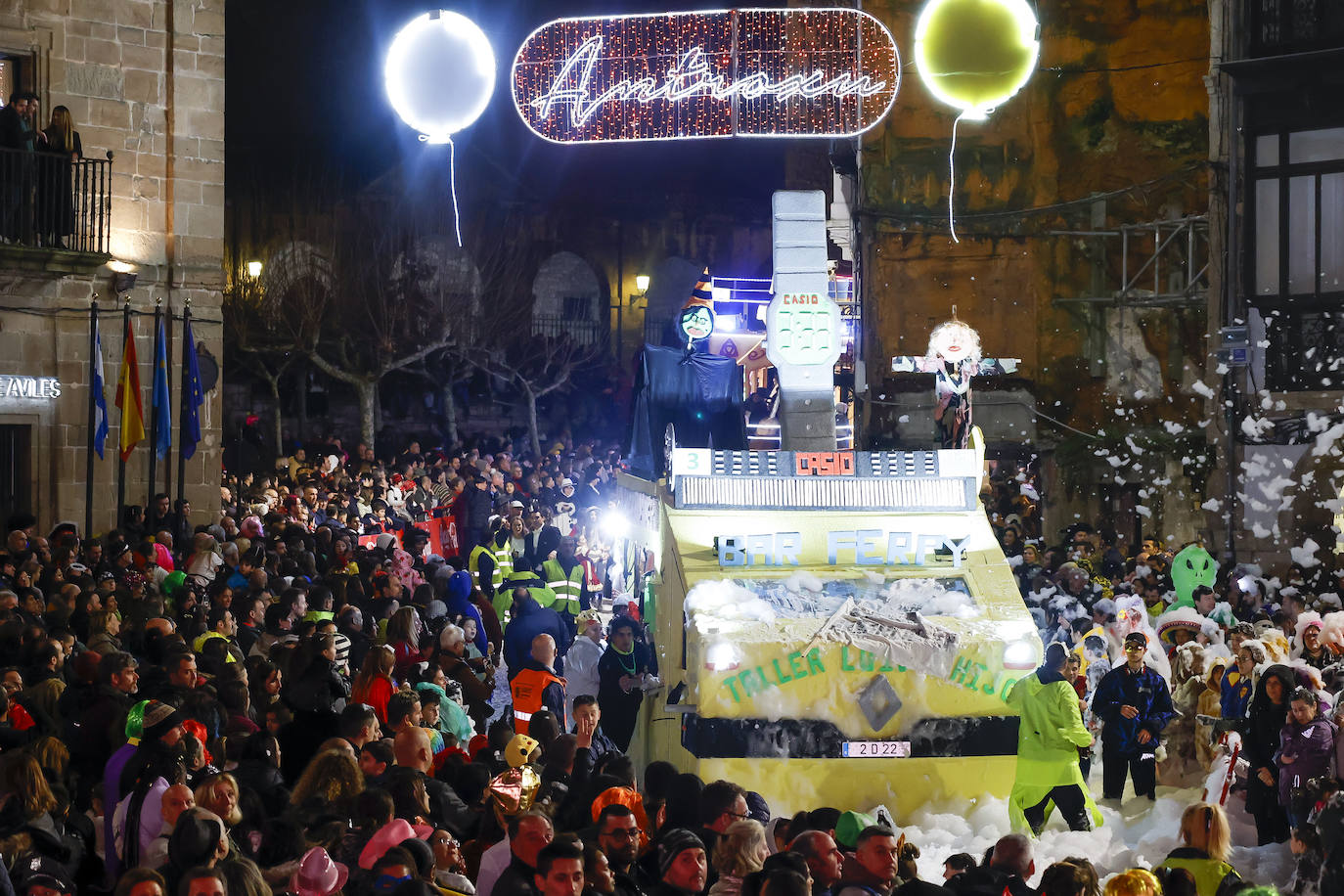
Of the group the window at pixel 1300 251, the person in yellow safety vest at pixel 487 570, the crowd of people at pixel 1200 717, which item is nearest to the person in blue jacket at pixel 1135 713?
the crowd of people at pixel 1200 717

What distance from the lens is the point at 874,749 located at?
33.6ft

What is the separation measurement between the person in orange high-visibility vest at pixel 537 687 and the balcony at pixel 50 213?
10470 millimetres

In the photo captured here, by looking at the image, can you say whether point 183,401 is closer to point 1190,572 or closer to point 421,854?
point 1190,572

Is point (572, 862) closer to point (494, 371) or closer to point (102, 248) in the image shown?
point (102, 248)

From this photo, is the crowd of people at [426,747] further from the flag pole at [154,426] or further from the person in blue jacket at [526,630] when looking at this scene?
the flag pole at [154,426]

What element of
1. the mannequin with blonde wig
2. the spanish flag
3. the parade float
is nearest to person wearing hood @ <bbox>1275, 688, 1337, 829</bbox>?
the parade float

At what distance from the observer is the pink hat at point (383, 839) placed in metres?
6.73

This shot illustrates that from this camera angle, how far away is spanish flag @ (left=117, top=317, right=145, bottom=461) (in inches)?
739

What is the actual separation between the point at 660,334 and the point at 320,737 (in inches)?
1967

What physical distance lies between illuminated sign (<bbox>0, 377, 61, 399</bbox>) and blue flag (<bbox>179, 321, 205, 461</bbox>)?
149 centimetres

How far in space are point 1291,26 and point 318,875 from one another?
19.8 m

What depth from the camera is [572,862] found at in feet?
19.7

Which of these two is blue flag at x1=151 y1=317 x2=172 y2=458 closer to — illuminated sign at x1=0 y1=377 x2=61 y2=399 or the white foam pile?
illuminated sign at x1=0 y1=377 x2=61 y2=399

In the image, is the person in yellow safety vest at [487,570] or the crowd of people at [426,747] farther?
the person in yellow safety vest at [487,570]
